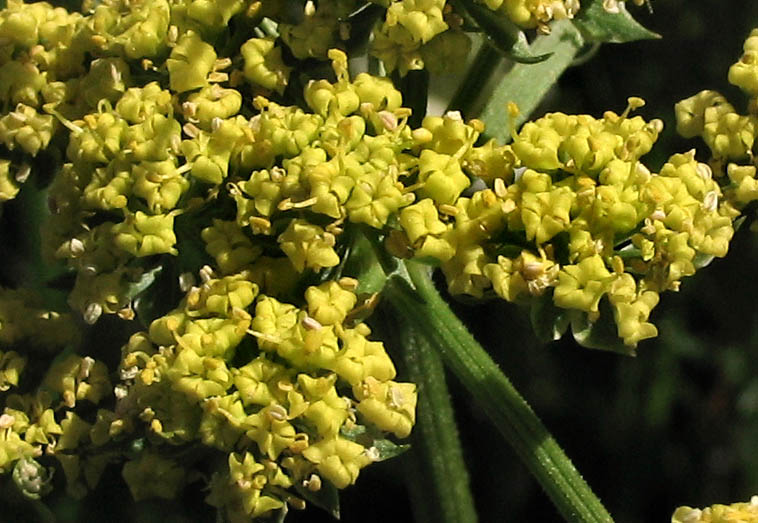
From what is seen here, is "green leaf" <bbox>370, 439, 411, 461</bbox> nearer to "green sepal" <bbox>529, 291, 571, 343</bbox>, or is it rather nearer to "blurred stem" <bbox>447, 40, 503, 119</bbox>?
"green sepal" <bbox>529, 291, 571, 343</bbox>

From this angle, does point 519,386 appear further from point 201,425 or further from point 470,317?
point 201,425

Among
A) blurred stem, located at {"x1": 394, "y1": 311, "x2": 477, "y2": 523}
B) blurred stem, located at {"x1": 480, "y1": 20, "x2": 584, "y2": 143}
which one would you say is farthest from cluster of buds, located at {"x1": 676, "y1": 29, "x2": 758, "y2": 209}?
blurred stem, located at {"x1": 394, "y1": 311, "x2": 477, "y2": 523}

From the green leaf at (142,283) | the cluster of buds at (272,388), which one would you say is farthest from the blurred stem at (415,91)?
the green leaf at (142,283)

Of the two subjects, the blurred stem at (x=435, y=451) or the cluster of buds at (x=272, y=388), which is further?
the blurred stem at (x=435, y=451)

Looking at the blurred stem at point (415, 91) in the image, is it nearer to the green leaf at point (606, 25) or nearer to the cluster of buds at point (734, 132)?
the green leaf at point (606, 25)

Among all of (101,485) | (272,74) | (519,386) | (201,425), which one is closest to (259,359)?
(201,425)

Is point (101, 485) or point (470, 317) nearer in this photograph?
point (101, 485)
